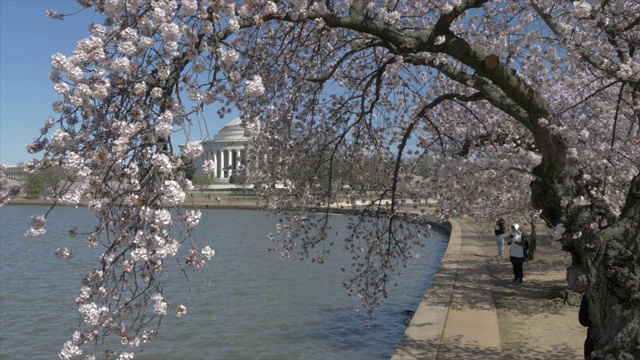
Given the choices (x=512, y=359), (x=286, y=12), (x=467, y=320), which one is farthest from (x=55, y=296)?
(x=286, y=12)

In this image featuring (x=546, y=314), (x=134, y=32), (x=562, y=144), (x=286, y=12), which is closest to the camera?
(x=134, y=32)

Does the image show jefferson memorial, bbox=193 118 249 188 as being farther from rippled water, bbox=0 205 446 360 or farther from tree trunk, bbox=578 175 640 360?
tree trunk, bbox=578 175 640 360

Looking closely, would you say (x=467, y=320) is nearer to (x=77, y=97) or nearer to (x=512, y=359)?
(x=512, y=359)

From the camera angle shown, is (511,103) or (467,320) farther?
(467,320)

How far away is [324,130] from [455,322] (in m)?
3.24

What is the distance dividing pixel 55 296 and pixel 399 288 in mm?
7621

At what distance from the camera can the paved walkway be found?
6543mm

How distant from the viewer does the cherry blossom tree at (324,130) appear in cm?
260

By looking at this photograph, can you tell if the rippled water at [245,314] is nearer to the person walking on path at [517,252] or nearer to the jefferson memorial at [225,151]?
the jefferson memorial at [225,151]

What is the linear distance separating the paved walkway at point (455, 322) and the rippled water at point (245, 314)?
0.92 meters

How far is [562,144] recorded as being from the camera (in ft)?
14.4

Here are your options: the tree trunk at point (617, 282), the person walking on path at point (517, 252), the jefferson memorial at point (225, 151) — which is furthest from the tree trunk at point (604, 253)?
the person walking on path at point (517, 252)

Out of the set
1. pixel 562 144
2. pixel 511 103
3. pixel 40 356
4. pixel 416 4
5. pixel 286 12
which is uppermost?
pixel 416 4

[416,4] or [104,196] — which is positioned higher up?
[416,4]
